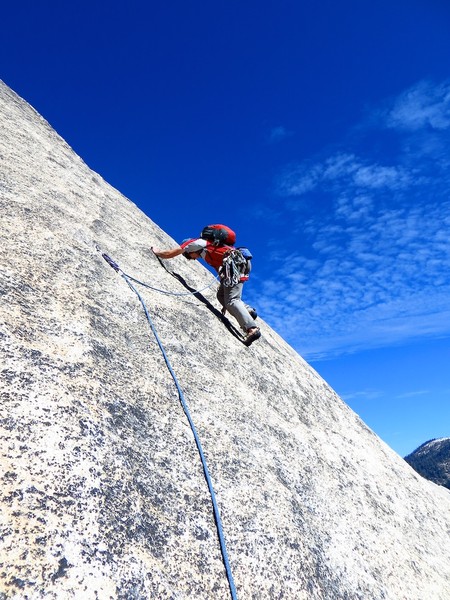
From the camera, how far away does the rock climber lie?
9138 mm

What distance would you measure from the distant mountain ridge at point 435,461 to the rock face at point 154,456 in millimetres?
179262

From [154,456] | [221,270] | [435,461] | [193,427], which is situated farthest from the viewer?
[435,461]

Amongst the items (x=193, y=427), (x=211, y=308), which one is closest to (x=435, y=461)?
(x=211, y=308)

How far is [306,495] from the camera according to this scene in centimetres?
577

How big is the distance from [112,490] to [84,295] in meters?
3.22

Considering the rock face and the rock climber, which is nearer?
the rock face

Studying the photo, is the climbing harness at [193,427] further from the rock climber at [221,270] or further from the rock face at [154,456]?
the rock climber at [221,270]

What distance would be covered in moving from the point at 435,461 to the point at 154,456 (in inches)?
7922

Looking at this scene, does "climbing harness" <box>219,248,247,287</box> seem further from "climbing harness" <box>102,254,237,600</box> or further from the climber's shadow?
"climbing harness" <box>102,254,237,600</box>

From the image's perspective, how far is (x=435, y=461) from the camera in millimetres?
171375

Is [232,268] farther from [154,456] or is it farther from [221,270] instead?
[154,456]

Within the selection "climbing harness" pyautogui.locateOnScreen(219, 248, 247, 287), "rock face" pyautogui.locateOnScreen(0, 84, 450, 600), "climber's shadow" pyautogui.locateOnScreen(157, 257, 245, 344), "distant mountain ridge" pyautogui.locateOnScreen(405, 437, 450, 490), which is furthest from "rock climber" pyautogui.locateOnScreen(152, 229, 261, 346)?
"distant mountain ridge" pyautogui.locateOnScreen(405, 437, 450, 490)

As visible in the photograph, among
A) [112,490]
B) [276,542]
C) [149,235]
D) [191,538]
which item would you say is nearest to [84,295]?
[112,490]

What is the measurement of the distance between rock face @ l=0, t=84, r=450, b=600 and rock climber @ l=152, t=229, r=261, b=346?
1.46 feet
